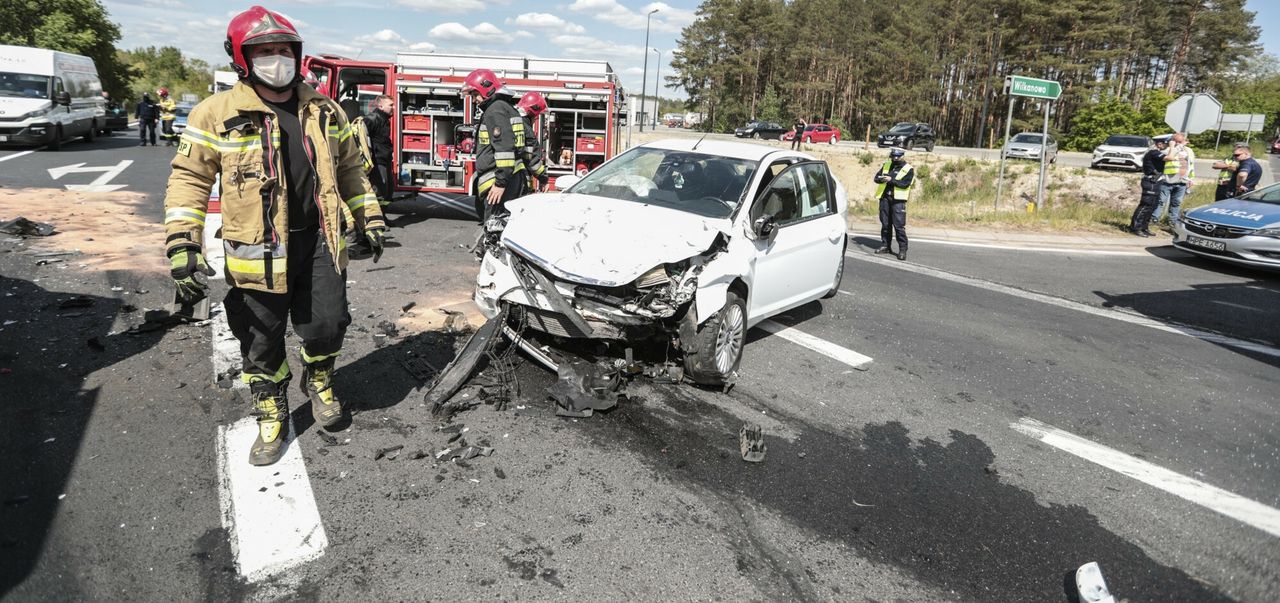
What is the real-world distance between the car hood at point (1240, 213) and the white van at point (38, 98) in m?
25.1

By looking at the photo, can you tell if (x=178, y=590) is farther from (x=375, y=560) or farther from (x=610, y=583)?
(x=610, y=583)

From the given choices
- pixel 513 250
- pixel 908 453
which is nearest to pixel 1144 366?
pixel 908 453

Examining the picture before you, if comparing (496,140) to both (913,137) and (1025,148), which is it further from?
(913,137)

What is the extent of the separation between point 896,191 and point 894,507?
7.82 metres

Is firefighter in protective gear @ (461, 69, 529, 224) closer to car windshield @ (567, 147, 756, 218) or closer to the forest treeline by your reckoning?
car windshield @ (567, 147, 756, 218)

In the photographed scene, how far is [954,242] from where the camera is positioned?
523 inches

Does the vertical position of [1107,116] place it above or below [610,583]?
above

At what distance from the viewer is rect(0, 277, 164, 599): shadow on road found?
9.68 ft

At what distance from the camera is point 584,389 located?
4.39 meters

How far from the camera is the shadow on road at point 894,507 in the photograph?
2.99 m

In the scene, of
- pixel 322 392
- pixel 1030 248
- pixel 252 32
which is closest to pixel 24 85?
pixel 322 392

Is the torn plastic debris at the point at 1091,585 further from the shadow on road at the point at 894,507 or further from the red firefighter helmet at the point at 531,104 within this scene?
the red firefighter helmet at the point at 531,104

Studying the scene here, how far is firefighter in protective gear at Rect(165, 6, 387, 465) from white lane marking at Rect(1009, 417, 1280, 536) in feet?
13.7

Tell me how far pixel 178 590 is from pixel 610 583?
5.13 ft
